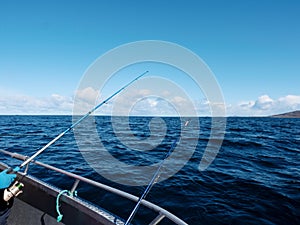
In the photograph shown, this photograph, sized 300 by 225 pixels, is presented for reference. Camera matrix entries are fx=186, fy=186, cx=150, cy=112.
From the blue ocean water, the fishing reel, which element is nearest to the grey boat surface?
the fishing reel

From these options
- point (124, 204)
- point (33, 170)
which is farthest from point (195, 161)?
point (33, 170)

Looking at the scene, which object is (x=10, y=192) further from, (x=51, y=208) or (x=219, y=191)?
(x=219, y=191)

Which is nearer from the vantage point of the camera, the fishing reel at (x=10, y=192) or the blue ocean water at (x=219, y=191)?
the fishing reel at (x=10, y=192)

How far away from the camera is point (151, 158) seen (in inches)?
408

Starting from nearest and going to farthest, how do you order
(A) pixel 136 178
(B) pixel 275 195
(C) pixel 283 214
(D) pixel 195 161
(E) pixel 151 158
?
(C) pixel 283 214 < (B) pixel 275 195 < (A) pixel 136 178 < (D) pixel 195 161 < (E) pixel 151 158

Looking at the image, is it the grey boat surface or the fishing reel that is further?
the grey boat surface

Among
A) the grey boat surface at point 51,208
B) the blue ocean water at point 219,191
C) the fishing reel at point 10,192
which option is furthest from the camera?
the blue ocean water at point 219,191

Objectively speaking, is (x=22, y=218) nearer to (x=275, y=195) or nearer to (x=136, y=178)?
(x=136, y=178)

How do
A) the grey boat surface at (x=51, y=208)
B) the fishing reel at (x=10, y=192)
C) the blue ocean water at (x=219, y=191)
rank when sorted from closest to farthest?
the fishing reel at (x=10, y=192)
the grey boat surface at (x=51, y=208)
the blue ocean water at (x=219, y=191)

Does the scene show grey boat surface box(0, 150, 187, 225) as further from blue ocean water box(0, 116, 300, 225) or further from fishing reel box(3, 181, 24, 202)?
blue ocean water box(0, 116, 300, 225)

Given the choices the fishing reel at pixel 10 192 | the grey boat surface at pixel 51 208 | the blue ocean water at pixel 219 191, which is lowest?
the blue ocean water at pixel 219 191

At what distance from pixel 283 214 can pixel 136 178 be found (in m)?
4.56

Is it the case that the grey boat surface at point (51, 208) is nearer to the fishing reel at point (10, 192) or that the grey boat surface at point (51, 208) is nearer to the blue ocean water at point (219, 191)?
the fishing reel at point (10, 192)

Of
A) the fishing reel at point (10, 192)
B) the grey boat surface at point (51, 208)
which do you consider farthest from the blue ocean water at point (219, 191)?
the fishing reel at point (10, 192)
